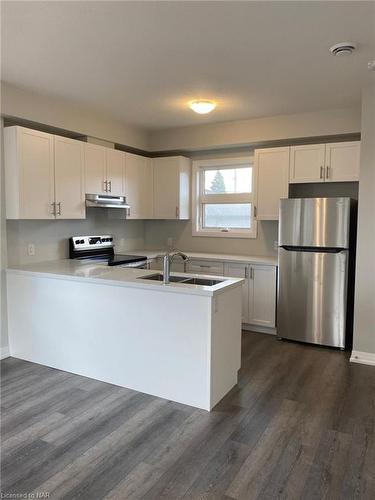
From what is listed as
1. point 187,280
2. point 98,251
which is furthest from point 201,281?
point 98,251

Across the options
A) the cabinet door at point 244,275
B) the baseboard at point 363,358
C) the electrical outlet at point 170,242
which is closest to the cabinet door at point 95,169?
the electrical outlet at point 170,242

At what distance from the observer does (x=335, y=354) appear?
3939 mm

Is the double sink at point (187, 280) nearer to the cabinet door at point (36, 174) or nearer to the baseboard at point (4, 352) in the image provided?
the cabinet door at point (36, 174)

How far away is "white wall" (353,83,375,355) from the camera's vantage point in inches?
141

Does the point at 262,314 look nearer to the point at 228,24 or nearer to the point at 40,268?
the point at 40,268

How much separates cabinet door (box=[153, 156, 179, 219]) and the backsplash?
56 centimetres

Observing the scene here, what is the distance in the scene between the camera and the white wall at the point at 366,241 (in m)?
3.58

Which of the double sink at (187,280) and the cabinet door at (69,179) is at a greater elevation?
the cabinet door at (69,179)

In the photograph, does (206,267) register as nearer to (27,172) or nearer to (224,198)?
(224,198)

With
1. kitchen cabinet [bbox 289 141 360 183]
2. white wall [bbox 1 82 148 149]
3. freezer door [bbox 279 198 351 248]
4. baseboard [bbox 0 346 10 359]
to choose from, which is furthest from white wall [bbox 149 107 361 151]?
baseboard [bbox 0 346 10 359]

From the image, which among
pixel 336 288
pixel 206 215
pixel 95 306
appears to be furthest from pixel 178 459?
pixel 206 215

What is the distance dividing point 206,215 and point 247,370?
2646 millimetres

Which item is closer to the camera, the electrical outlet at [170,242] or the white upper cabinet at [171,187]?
the white upper cabinet at [171,187]

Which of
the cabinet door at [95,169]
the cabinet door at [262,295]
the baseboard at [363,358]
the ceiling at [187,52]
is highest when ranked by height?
the ceiling at [187,52]
